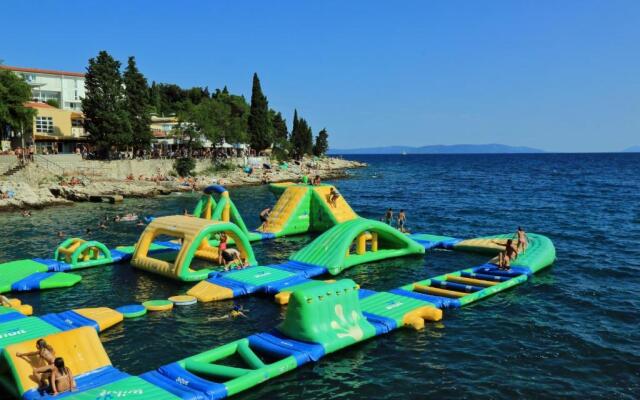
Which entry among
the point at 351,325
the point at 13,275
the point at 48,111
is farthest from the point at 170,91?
the point at 351,325

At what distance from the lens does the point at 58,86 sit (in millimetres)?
92500

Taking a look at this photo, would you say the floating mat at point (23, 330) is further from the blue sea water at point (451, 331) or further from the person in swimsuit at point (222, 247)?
the person in swimsuit at point (222, 247)

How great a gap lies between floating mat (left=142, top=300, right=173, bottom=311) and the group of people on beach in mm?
5959

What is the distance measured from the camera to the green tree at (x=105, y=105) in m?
62.3

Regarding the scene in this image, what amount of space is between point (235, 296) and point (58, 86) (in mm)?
88112

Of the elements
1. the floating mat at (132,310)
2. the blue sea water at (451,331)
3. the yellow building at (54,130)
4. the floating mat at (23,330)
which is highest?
the yellow building at (54,130)

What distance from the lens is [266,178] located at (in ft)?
255

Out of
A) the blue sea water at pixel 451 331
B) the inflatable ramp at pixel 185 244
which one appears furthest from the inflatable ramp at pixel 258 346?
the inflatable ramp at pixel 185 244

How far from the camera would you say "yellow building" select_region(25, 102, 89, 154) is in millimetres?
69062

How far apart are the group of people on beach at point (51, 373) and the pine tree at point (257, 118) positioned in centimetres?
8118

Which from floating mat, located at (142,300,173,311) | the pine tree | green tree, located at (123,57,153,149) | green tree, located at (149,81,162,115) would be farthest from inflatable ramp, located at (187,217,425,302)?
green tree, located at (149,81,162,115)

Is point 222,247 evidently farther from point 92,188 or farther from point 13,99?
point 13,99

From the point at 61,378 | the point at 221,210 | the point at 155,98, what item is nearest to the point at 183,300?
the point at 61,378

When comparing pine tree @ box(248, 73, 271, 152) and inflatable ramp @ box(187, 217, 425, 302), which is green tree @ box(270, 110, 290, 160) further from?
inflatable ramp @ box(187, 217, 425, 302)
